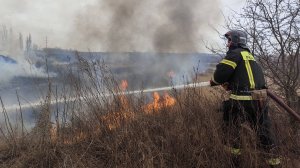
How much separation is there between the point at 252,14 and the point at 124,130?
3720 millimetres

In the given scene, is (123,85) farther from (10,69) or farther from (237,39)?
(10,69)

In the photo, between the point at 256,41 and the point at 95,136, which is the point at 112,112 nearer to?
the point at 95,136

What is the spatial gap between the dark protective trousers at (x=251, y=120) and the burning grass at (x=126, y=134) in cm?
15

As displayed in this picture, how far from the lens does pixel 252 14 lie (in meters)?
7.00

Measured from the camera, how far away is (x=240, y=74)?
4.81 m

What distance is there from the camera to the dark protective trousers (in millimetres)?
4691

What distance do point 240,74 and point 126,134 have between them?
1678 millimetres

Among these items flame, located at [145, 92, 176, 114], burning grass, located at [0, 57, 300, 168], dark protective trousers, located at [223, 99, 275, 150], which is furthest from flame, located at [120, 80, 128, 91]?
dark protective trousers, located at [223, 99, 275, 150]

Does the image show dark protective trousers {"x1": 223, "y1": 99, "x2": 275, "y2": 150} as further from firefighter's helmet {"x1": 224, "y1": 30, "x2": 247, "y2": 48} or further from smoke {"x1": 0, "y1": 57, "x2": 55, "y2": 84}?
smoke {"x1": 0, "y1": 57, "x2": 55, "y2": 84}

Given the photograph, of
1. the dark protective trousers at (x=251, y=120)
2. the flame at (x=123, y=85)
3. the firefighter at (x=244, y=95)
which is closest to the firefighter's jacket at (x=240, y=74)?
the firefighter at (x=244, y=95)

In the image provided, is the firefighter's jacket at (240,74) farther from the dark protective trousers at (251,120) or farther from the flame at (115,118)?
the flame at (115,118)

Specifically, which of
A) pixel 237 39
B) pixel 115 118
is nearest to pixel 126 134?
pixel 115 118

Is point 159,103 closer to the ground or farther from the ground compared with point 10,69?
closer to the ground

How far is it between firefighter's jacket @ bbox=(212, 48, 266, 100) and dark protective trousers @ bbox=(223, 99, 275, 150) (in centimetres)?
11
